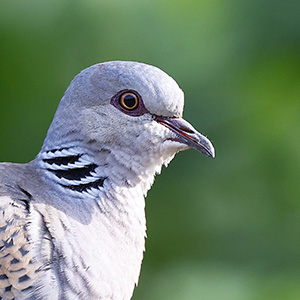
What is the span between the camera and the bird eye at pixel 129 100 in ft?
6.93

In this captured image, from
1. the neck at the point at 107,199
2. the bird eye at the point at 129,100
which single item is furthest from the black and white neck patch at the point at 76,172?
the bird eye at the point at 129,100

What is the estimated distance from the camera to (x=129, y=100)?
2.12m

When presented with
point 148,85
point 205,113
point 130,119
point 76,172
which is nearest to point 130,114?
point 130,119

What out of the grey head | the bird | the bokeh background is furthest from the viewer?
the bokeh background

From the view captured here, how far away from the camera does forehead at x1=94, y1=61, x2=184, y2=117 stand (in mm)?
2083

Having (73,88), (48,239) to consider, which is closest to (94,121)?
(73,88)

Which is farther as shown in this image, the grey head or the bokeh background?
the bokeh background

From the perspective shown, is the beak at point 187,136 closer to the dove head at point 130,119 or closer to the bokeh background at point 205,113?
the dove head at point 130,119

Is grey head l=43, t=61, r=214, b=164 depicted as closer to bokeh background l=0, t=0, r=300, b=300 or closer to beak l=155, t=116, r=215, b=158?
beak l=155, t=116, r=215, b=158

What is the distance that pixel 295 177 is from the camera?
170 inches

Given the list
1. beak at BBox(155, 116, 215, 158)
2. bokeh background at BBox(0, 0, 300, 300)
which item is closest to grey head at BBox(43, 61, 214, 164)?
beak at BBox(155, 116, 215, 158)

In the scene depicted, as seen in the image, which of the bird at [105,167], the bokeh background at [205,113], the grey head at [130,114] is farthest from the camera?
the bokeh background at [205,113]

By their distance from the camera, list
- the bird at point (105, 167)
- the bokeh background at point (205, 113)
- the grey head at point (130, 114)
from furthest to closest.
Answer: the bokeh background at point (205, 113) → the grey head at point (130, 114) → the bird at point (105, 167)

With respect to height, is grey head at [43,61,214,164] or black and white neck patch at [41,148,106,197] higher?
grey head at [43,61,214,164]
